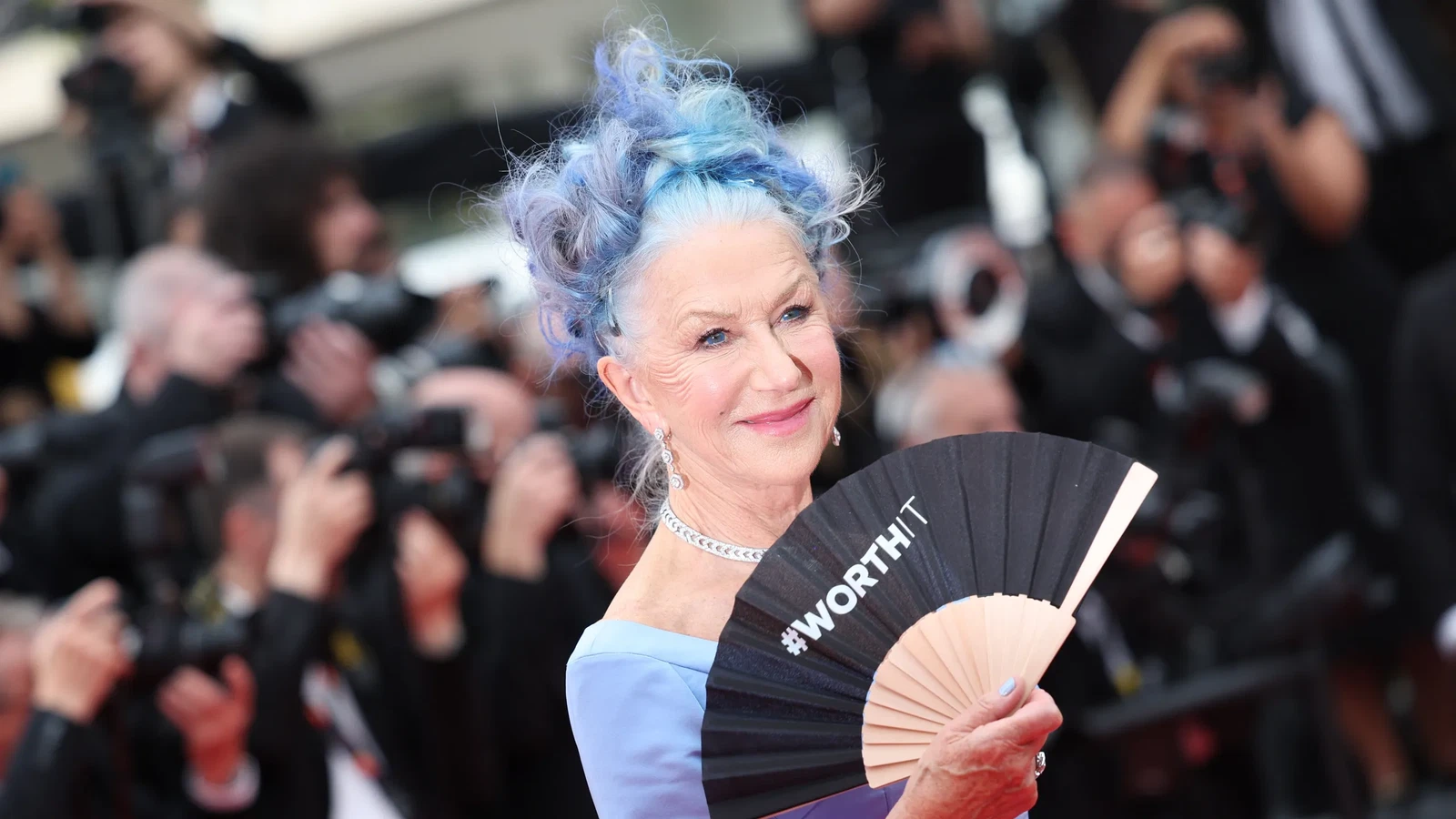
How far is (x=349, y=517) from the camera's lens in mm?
3654

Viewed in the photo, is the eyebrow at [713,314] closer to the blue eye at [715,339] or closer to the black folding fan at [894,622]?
the blue eye at [715,339]

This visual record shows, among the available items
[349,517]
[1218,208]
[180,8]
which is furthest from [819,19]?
[349,517]

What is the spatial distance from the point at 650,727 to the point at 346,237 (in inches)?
126

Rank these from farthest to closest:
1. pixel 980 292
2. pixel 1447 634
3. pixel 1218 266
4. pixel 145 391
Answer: pixel 1218 266 < pixel 980 292 < pixel 145 391 < pixel 1447 634

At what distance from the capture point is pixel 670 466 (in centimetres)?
191

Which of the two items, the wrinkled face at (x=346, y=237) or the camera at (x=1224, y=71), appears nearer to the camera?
the wrinkled face at (x=346, y=237)

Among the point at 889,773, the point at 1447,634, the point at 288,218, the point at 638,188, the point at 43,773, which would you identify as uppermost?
the point at 638,188

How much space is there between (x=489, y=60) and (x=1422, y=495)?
19.4 feet

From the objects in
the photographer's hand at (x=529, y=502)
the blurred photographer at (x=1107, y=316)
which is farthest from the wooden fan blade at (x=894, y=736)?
the blurred photographer at (x=1107, y=316)

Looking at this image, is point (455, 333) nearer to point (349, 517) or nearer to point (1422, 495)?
point (349, 517)

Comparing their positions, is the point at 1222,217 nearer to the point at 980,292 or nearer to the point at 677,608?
the point at 980,292

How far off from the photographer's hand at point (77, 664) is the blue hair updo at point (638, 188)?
1726 mm

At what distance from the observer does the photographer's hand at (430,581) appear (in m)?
4.00

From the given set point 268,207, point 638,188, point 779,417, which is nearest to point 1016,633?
point 779,417
